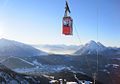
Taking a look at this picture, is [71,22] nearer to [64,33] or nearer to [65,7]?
[64,33]

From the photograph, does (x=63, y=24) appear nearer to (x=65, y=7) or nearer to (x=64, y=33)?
(x=64, y=33)

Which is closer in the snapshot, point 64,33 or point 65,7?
point 65,7

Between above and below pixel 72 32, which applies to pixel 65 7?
above

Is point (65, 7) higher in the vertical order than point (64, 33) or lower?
higher

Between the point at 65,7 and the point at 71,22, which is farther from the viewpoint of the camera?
the point at 71,22

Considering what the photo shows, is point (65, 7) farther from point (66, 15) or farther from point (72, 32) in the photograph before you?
point (72, 32)

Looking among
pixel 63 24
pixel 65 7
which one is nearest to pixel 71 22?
pixel 63 24

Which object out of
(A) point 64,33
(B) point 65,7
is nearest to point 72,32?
(A) point 64,33

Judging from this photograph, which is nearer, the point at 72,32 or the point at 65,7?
the point at 65,7
